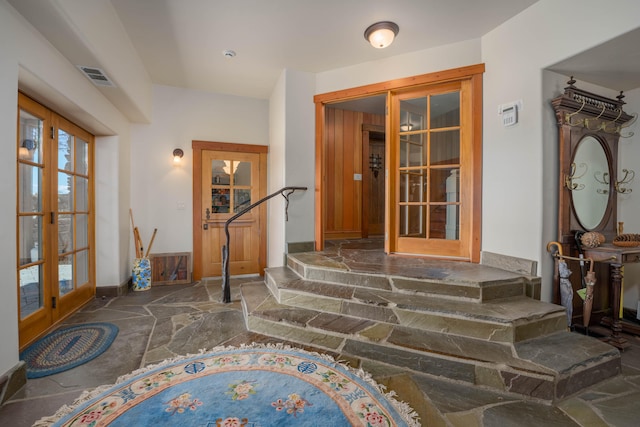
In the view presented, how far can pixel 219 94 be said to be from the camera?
179 inches

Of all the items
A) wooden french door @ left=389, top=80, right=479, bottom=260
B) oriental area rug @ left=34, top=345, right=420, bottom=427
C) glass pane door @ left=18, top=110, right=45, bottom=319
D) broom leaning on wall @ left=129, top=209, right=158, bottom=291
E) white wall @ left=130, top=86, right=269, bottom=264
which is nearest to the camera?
oriental area rug @ left=34, top=345, right=420, bottom=427

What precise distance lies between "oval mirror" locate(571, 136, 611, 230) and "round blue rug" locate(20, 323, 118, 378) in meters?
4.30

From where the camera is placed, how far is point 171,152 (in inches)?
171

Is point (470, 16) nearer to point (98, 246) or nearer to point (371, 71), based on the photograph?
point (371, 71)

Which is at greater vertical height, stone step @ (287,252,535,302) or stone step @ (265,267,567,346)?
stone step @ (287,252,535,302)

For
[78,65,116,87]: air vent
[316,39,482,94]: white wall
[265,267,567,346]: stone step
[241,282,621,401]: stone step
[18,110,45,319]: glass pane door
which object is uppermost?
[316,39,482,94]: white wall

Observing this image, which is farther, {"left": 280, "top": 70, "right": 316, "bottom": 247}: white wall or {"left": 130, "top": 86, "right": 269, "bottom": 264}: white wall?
{"left": 130, "top": 86, "right": 269, "bottom": 264}: white wall

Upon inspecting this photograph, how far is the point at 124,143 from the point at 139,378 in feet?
10.4

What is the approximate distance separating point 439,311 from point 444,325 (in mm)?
104

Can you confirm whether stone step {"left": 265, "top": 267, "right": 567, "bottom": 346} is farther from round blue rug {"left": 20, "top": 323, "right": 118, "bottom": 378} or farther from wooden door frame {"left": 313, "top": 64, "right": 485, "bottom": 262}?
round blue rug {"left": 20, "top": 323, "right": 118, "bottom": 378}

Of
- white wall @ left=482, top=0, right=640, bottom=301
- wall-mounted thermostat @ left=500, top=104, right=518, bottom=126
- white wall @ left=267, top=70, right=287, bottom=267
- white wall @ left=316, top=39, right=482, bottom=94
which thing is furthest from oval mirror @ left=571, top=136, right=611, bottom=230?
white wall @ left=267, top=70, right=287, bottom=267

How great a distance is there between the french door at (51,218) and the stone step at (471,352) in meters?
2.00

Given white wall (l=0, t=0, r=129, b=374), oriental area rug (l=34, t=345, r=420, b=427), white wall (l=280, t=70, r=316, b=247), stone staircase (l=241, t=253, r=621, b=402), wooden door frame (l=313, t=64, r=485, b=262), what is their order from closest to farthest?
1. oriental area rug (l=34, t=345, r=420, b=427)
2. white wall (l=0, t=0, r=129, b=374)
3. stone staircase (l=241, t=253, r=621, b=402)
4. wooden door frame (l=313, t=64, r=485, b=262)
5. white wall (l=280, t=70, r=316, b=247)

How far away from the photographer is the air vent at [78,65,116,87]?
257 centimetres
